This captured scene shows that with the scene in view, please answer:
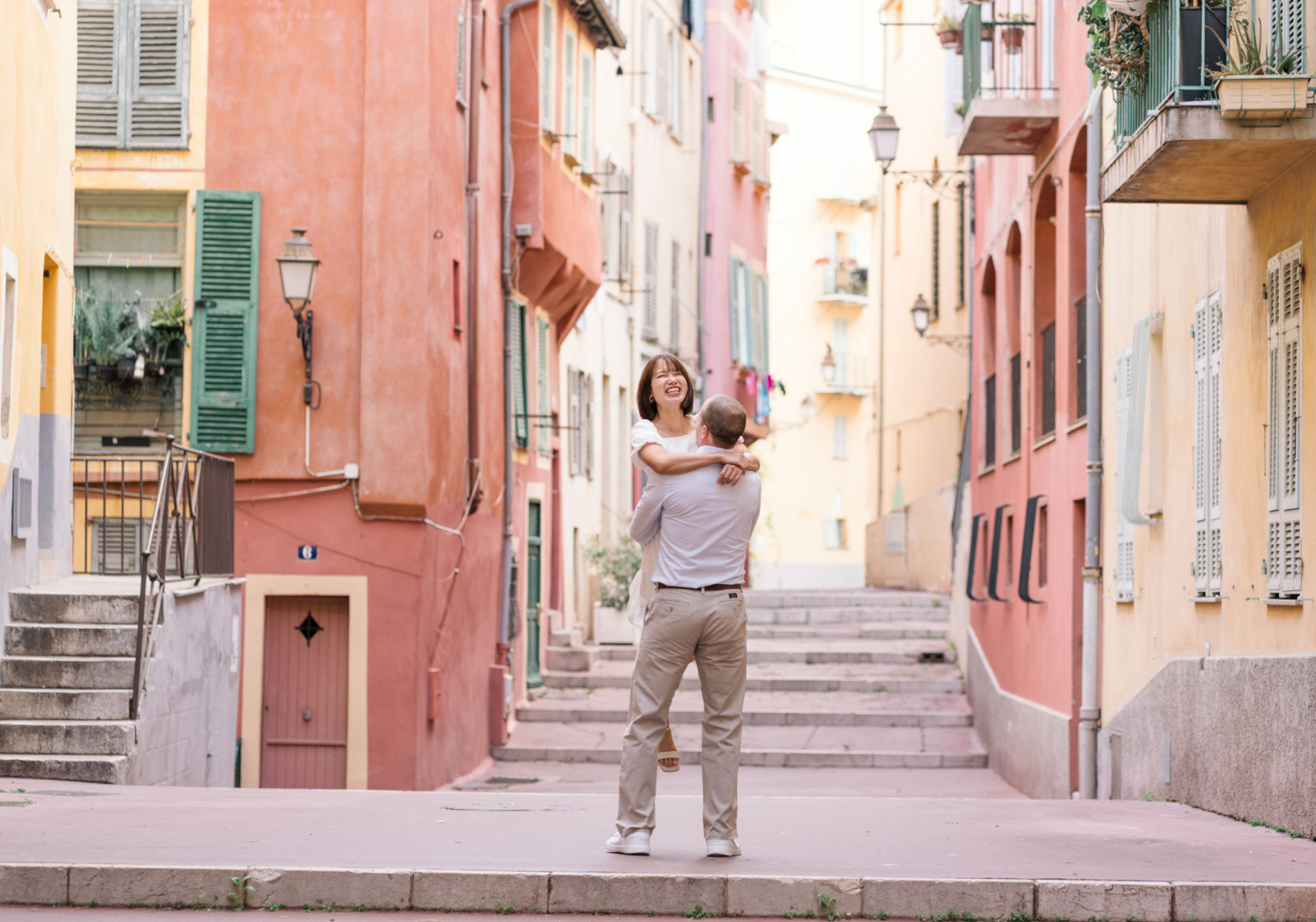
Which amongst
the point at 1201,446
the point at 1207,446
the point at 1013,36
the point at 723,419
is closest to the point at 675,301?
the point at 1013,36

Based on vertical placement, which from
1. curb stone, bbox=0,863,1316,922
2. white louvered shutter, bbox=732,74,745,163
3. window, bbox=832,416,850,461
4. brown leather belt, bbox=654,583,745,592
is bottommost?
curb stone, bbox=0,863,1316,922

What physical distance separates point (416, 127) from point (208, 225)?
232 cm

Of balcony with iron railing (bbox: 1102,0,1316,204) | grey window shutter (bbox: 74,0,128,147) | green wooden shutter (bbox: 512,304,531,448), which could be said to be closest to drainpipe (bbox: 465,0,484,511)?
green wooden shutter (bbox: 512,304,531,448)

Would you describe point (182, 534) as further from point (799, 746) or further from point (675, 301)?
point (675, 301)

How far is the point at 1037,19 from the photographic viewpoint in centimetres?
1814

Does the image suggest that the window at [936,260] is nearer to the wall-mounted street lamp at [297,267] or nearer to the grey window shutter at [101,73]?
the grey window shutter at [101,73]

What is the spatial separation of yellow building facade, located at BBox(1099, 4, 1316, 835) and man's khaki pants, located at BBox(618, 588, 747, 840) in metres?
3.02

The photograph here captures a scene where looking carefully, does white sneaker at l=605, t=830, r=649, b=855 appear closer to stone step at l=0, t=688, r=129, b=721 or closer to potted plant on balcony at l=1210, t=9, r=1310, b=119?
potted plant on balcony at l=1210, t=9, r=1310, b=119

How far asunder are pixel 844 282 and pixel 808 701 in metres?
37.0

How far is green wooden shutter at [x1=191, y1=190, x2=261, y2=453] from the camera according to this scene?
18578 millimetres

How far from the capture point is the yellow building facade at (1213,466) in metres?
9.41

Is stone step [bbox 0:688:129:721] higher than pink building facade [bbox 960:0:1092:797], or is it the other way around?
pink building facade [bbox 960:0:1092:797]

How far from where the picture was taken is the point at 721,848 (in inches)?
292

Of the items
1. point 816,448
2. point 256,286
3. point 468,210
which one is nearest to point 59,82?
point 256,286
